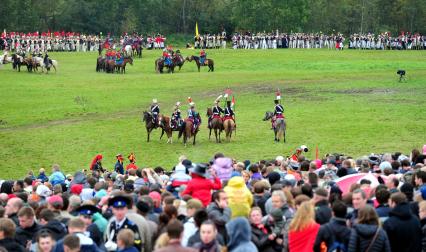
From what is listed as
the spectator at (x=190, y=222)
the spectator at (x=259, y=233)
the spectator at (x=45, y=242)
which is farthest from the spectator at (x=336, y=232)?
Result: the spectator at (x=45, y=242)

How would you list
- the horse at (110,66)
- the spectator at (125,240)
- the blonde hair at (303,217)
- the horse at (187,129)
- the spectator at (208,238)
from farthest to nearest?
the horse at (110,66)
the horse at (187,129)
the blonde hair at (303,217)
the spectator at (125,240)
the spectator at (208,238)

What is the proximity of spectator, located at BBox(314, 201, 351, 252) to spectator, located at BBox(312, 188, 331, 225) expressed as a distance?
67 centimetres

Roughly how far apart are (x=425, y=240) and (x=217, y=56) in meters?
60.8

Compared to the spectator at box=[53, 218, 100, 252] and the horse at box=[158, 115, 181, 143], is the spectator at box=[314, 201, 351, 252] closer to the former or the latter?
the spectator at box=[53, 218, 100, 252]

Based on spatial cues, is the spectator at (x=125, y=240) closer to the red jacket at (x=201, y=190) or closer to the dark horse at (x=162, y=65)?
the red jacket at (x=201, y=190)

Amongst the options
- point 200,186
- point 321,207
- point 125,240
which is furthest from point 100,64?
point 125,240

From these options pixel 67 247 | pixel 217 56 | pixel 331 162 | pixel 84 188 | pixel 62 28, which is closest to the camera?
pixel 67 247

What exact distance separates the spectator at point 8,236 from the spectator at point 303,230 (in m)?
4.01

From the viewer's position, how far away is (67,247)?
12.4m

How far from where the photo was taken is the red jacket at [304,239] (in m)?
13.4

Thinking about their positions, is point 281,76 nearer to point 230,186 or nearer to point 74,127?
point 74,127

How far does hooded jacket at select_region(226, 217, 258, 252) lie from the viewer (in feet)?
42.4

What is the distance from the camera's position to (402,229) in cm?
1397

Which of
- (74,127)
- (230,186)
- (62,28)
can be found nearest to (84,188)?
(230,186)
